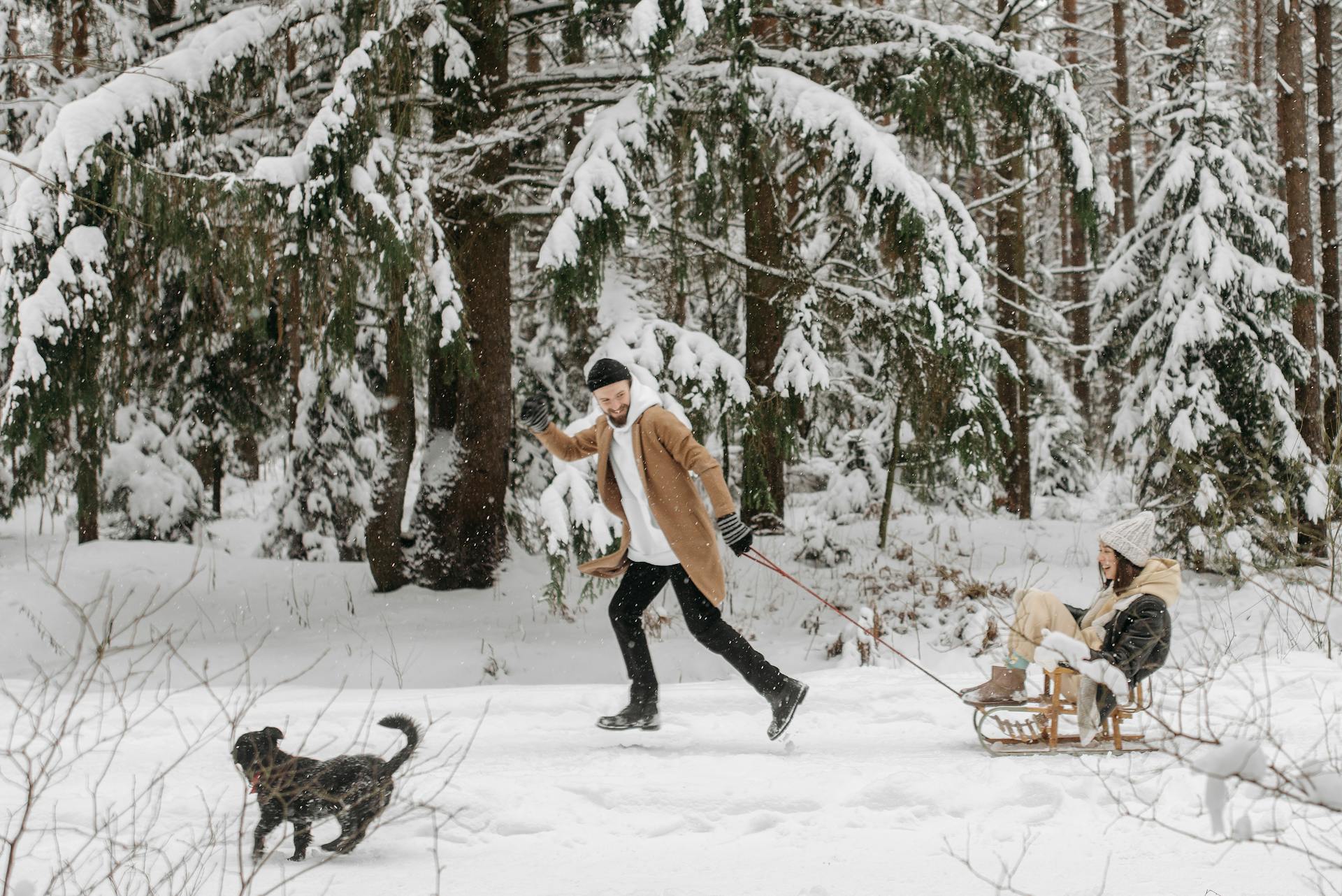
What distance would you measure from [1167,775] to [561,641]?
5600mm

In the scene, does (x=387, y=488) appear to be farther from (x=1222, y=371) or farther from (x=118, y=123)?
(x=1222, y=371)

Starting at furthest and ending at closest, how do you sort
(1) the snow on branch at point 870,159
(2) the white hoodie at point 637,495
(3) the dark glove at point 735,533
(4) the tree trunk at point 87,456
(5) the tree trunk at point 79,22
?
(5) the tree trunk at point 79,22 < (1) the snow on branch at point 870,159 < (4) the tree trunk at point 87,456 < (2) the white hoodie at point 637,495 < (3) the dark glove at point 735,533

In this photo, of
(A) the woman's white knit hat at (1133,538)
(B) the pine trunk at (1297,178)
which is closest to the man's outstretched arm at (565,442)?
(A) the woman's white knit hat at (1133,538)

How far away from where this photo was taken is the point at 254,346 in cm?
978

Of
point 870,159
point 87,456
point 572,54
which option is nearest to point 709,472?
point 870,159

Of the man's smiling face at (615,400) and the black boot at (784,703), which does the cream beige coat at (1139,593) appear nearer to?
the black boot at (784,703)

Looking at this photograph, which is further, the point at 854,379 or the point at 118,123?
the point at 854,379

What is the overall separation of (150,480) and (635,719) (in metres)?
10.9

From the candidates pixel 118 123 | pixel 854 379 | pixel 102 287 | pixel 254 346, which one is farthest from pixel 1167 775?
pixel 854 379

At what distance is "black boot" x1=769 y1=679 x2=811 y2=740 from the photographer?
4.71 m

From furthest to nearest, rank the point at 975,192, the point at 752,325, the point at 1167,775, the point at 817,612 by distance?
the point at 975,192 < the point at 752,325 < the point at 817,612 < the point at 1167,775

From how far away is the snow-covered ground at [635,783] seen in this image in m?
3.24

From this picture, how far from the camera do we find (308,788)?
123 inches

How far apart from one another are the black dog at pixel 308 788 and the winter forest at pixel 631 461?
0.8 inches
